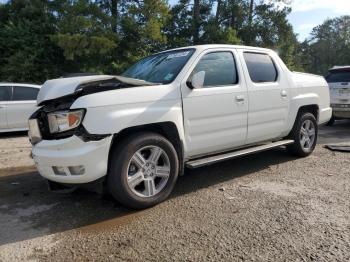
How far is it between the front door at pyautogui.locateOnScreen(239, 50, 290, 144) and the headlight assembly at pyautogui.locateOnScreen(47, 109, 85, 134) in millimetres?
2479

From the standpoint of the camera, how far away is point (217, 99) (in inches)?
187

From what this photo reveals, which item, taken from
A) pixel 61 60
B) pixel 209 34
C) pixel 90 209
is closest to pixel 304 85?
pixel 90 209

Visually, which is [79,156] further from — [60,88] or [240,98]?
[240,98]

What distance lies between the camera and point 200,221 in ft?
12.5

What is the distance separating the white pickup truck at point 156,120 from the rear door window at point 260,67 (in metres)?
0.02

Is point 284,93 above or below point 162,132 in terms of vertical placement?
above

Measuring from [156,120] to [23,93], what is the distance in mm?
6718

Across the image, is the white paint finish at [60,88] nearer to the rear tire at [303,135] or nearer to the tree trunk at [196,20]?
the rear tire at [303,135]

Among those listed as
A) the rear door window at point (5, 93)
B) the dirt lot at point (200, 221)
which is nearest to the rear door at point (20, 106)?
the rear door window at point (5, 93)

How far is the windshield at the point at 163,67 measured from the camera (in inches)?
183

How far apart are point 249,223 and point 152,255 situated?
3.63 feet

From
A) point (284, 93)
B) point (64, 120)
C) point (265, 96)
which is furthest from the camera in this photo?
point (284, 93)

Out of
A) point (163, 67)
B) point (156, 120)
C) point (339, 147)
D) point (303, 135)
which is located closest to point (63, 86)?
point (156, 120)

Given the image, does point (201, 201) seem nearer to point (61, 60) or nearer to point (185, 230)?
point (185, 230)
